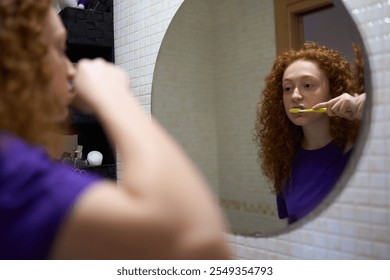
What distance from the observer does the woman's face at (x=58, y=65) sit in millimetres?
433

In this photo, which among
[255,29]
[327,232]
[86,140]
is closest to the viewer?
[327,232]

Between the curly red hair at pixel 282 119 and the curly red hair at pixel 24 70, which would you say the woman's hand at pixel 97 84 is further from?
the curly red hair at pixel 282 119

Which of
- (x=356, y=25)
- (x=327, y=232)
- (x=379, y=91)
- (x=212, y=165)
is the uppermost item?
(x=356, y=25)

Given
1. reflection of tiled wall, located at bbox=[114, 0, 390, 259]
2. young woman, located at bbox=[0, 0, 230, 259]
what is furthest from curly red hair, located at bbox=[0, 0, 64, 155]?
reflection of tiled wall, located at bbox=[114, 0, 390, 259]

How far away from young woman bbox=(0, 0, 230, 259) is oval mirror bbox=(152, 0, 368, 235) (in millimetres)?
398

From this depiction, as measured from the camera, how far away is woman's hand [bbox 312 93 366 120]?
1.90ft

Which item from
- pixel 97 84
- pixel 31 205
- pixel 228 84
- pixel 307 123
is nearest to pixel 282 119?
pixel 307 123

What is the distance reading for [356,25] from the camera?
56cm

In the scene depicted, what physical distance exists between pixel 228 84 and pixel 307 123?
0.77ft

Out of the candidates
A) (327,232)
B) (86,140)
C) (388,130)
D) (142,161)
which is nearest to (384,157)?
(388,130)

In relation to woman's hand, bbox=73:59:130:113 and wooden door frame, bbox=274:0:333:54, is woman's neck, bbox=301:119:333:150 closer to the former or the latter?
wooden door frame, bbox=274:0:333:54

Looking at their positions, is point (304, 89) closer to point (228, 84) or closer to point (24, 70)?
point (228, 84)

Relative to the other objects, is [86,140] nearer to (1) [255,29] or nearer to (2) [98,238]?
(1) [255,29]

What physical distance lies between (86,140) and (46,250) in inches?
32.9
